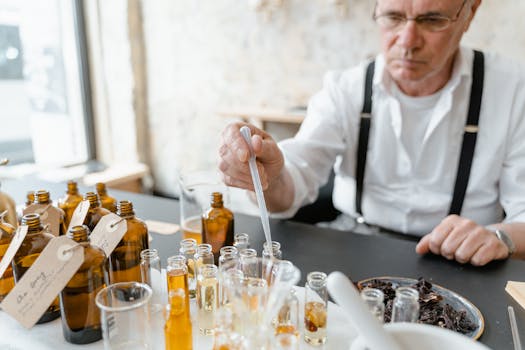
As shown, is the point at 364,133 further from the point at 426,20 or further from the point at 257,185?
the point at 257,185

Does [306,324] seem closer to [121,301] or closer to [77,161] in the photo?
[121,301]

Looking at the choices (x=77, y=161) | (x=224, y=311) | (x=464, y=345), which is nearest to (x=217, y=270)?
(x=224, y=311)

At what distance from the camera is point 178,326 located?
Result: 1.98 ft

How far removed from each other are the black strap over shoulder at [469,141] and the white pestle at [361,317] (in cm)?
105

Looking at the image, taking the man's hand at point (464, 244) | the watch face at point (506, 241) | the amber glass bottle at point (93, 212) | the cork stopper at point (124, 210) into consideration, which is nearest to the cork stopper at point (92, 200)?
the amber glass bottle at point (93, 212)

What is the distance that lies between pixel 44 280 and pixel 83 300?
65 millimetres

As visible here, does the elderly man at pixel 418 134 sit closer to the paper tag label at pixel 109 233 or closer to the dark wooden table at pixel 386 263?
the dark wooden table at pixel 386 263

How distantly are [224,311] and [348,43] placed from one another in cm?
225

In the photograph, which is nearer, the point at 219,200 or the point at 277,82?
the point at 219,200

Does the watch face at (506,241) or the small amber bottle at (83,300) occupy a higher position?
the small amber bottle at (83,300)

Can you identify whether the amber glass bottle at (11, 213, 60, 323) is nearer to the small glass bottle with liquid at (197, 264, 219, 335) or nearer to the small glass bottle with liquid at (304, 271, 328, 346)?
the small glass bottle with liquid at (197, 264, 219, 335)

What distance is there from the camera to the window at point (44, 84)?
2.71 metres

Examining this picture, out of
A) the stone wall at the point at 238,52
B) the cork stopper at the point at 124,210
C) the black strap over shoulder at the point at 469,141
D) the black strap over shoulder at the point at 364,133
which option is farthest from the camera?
the stone wall at the point at 238,52

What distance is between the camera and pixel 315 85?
2688 millimetres
